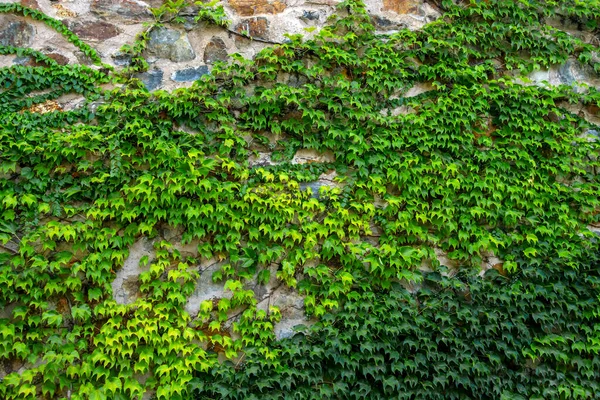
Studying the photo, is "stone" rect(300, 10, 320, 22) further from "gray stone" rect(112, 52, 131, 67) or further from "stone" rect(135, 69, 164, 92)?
"gray stone" rect(112, 52, 131, 67)

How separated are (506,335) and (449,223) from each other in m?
0.96

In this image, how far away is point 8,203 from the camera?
3.58 m

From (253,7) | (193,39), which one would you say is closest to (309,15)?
(253,7)

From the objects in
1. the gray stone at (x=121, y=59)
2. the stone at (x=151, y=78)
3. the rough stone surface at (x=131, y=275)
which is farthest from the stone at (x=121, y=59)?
the rough stone surface at (x=131, y=275)

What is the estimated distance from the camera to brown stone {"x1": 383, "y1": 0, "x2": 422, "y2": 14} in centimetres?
494

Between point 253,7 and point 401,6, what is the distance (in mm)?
1427

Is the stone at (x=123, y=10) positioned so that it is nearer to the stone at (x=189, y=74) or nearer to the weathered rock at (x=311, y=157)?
the stone at (x=189, y=74)

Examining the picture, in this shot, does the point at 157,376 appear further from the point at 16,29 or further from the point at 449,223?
the point at 16,29

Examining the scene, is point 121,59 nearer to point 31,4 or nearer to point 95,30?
point 95,30

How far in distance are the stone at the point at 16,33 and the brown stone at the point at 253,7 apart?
1717mm

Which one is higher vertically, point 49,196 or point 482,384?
point 49,196

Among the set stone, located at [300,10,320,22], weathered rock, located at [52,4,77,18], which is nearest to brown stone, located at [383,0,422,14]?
stone, located at [300,10,320,22]

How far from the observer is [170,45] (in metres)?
4.47

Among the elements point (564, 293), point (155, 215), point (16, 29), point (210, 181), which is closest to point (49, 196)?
point (155, 215)
